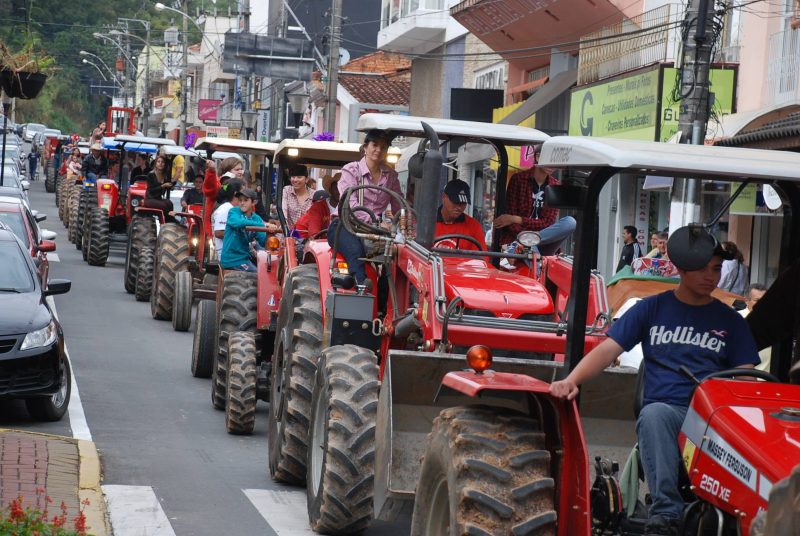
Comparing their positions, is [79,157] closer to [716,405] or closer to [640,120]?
[640,120]

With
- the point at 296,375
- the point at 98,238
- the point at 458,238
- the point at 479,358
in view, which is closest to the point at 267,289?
the point at 458,238

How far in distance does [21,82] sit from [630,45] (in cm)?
1059

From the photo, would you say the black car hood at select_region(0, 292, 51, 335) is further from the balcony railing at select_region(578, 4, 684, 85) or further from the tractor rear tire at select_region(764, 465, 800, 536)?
the balcony railing at select_region(578, 4, 684, 85)

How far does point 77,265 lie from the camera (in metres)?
27.6

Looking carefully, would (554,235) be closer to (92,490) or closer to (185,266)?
(92,490)

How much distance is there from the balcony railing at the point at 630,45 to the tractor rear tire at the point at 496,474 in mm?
17804

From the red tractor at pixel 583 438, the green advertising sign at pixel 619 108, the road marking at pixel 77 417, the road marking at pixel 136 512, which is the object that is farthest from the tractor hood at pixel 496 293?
the green advertising sign at pixel 619 108

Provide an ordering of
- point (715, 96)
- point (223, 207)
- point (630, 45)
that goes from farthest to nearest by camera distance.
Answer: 1. point (630, 45)
2. point (715, 96)
3. point (223, 207)

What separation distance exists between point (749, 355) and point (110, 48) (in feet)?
329

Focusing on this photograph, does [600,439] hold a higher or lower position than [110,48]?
lower

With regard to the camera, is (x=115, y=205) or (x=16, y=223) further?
(x=115, y=205)

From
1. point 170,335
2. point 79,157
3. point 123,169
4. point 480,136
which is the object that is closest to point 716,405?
point 480,136

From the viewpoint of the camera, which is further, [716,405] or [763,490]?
[716,405]

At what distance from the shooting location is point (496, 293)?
8516 millimetres
